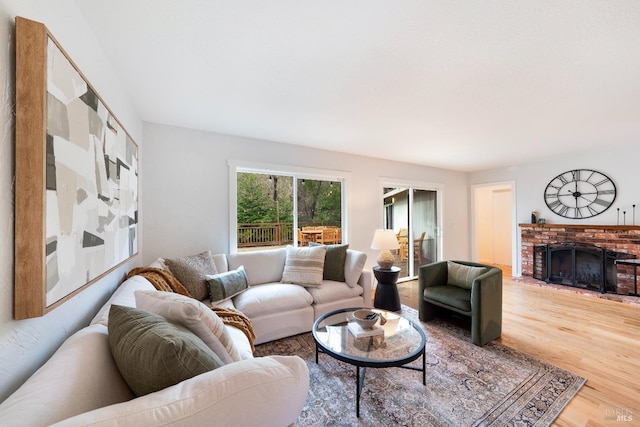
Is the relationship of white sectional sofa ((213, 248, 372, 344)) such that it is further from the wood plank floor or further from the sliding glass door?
the sliding glass door

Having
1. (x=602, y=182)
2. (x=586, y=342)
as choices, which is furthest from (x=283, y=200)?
(x=602, y=182)

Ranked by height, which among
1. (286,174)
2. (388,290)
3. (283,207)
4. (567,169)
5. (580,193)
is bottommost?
(388,290)

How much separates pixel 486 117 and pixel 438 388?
2.52m

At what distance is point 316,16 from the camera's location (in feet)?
4.37

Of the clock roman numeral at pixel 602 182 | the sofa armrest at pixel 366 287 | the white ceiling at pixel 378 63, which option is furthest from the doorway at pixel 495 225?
the sofa armrest at pixel 366 287

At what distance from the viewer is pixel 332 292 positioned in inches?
112

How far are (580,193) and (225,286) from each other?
5.78m

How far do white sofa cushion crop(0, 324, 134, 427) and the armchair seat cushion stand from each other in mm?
2712

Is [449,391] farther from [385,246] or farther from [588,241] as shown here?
[588,241]

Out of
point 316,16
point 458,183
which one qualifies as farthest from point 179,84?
point 458,183

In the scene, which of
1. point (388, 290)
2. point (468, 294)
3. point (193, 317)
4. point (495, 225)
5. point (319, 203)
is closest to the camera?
point (193, 317)

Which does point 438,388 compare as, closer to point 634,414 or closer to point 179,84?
point 634,414

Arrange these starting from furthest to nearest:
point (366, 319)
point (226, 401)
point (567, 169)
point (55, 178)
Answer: point (567, 169) < point (366, 319) < point (55, 178) < point (226, 401)

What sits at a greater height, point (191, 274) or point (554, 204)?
point (554, 204)
